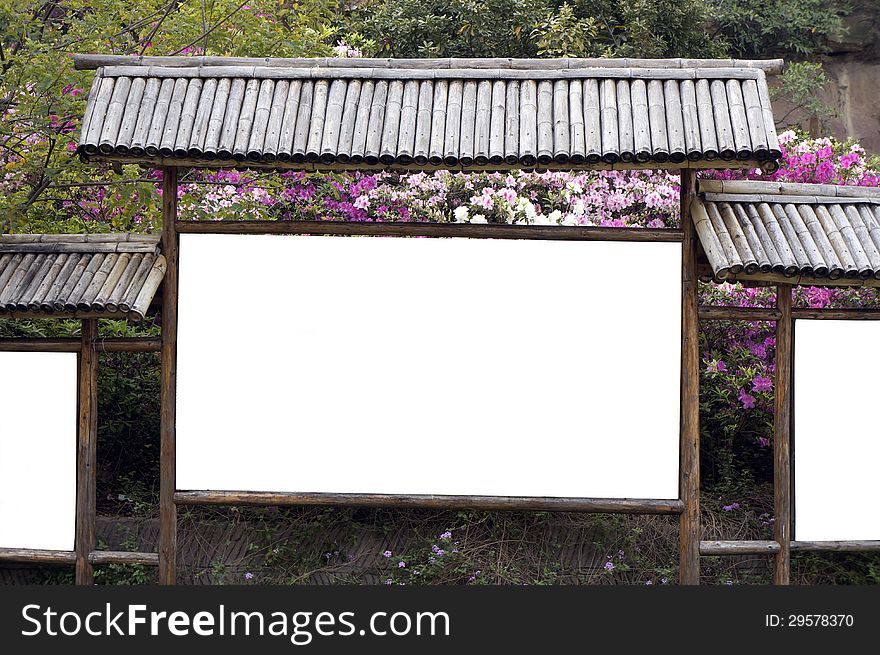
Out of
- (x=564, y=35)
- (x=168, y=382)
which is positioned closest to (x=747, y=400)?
(x=564, y=35)

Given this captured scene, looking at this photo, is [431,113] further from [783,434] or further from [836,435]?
[836,435]

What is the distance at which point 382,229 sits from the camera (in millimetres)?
5445

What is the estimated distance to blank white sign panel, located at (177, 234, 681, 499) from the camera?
540 centimetres

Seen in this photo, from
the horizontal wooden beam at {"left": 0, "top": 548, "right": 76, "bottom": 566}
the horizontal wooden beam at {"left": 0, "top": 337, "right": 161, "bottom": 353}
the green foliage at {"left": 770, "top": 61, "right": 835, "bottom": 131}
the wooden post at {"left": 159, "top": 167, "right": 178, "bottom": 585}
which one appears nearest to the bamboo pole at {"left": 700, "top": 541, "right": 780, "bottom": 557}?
the wooden post at {"left": 159, "top": 167, "right": 178, "bottom": 585}

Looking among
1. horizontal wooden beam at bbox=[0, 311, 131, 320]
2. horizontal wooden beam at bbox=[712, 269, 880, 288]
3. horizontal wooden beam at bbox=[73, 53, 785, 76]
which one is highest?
horizontal wooden beam at bbox=[73, 53, 785, 76]

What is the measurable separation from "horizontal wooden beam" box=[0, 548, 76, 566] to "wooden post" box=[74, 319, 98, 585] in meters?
0.05

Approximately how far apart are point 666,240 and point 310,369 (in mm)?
2279

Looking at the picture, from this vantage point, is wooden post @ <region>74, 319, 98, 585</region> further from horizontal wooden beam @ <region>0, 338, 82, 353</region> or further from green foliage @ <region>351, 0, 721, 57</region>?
green foliage @ <region>351, 0, 721, 57</region>

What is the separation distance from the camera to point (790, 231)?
207 inches

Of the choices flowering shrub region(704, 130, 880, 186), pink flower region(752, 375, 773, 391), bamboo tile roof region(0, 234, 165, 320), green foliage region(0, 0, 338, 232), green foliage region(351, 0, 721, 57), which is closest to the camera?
bamboo tile roof region(0, 234, 165, 320)

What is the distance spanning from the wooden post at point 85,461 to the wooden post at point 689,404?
359 cm

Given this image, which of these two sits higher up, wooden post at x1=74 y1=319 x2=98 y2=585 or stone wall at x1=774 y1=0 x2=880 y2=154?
stone wall at x1=774 y1=0 x2=880 y2=154

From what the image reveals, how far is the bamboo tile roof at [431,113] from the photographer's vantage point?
492 cm

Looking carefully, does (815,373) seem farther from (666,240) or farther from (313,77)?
(313,77)
